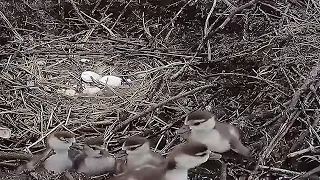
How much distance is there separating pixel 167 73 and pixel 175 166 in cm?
60

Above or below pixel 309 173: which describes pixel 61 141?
above

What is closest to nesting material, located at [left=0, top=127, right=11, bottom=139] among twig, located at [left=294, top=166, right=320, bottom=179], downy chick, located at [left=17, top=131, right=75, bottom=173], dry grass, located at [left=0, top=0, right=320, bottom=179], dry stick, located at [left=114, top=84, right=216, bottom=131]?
dry grass, located at [left=0, top=0, right=320, bottom=179]

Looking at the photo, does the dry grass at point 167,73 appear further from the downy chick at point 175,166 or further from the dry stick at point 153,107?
the downy chick at point 175,166

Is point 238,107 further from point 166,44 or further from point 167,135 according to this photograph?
point 166,44

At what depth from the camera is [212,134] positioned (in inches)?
66.7

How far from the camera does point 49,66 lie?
216cm

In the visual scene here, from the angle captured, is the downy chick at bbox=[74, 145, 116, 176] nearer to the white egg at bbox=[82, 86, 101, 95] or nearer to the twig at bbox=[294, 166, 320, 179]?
the white egg at bbox=[82, 86, 101, 95]

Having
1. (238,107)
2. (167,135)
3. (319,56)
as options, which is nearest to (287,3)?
(319,56)

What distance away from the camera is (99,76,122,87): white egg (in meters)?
2.09

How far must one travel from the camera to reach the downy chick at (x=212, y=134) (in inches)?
66.1

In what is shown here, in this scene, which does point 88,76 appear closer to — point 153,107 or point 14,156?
point 153,107

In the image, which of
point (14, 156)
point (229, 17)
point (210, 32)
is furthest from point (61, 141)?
point (229, 17)

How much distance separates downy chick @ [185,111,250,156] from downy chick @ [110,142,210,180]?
101 mm

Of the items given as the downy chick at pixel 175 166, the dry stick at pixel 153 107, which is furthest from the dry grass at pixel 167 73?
the downy chick at pixel 175 166
